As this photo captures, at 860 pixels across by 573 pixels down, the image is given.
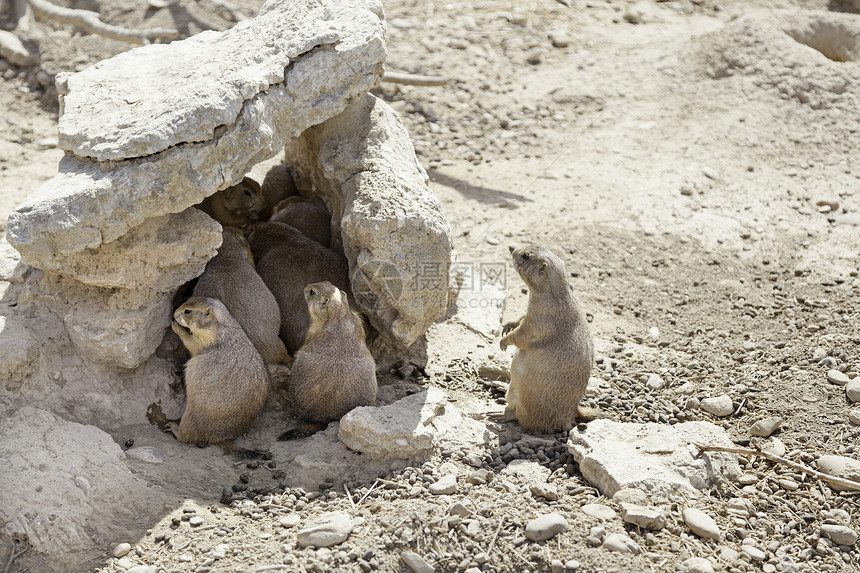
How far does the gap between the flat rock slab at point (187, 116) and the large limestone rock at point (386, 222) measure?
63 cm

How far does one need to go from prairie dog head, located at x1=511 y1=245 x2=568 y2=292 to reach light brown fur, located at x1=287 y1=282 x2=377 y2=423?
145cm

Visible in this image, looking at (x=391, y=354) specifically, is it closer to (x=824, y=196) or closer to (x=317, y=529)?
(x=317, y=529)

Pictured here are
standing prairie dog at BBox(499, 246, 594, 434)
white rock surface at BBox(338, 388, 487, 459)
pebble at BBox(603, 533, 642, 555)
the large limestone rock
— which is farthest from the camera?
the large limestone rock

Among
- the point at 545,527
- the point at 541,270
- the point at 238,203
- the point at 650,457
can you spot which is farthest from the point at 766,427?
the point at 238,203

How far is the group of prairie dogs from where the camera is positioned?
224 inches

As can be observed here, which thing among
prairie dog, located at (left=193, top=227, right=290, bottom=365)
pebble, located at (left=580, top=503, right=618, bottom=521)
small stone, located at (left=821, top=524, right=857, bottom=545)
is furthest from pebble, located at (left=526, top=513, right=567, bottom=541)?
prairie dog, located at (left=193, top=227, right=290, bottom=365)

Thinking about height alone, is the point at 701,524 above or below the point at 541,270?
below

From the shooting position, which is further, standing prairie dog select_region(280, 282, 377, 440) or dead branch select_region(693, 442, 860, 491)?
standing prairie dog select_region(280, 282, 377, 440)

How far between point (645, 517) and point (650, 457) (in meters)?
0.66

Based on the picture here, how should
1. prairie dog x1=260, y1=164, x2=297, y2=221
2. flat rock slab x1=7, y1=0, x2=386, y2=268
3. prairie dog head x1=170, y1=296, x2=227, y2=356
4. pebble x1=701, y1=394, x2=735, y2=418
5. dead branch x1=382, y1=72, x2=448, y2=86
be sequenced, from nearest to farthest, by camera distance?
flat rock slab x1=7, y1=0, x2=386, y2=268, prairie dog head x1=170, y1=296, x2=227, y2=356, pebble x1=701, y1=394, x2=735, y2=418, prairie dog x1=260, y1=164, x2=297, y2=221, dead branch x1=382, y1=72, x2=448, y2=86

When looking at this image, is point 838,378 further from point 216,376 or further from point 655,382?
point 216,376

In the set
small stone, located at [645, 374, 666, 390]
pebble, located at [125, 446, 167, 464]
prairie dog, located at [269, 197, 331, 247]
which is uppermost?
prairie dog, located at [269, 197, 331, 247]

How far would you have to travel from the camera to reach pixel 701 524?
484 cm

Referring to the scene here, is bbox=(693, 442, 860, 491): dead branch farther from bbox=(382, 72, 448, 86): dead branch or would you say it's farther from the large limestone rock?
bbox=(382, 72, 448, 86): dead branch
